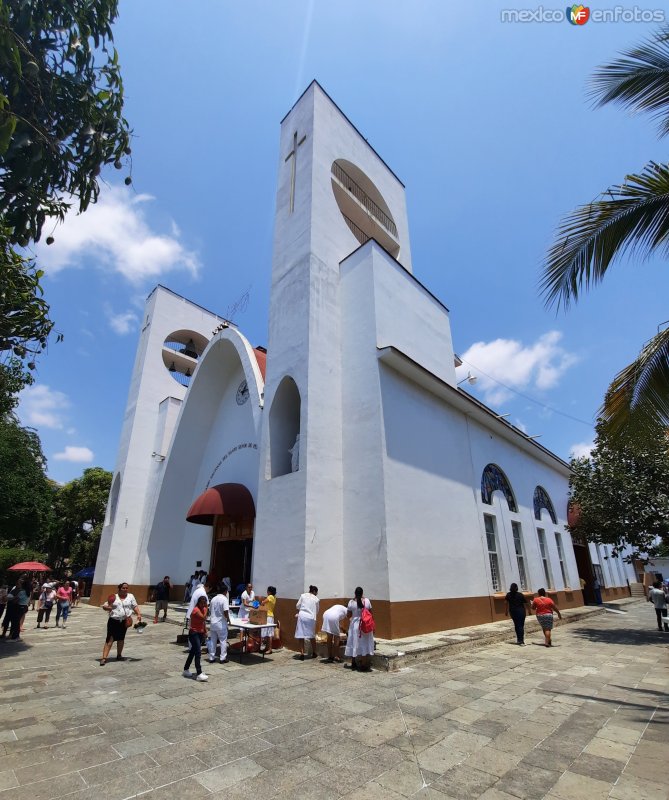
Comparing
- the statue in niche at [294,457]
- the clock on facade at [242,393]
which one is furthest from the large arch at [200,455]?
the statue in niche at [294,457]

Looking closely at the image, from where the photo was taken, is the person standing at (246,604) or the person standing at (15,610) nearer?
the person standing at (246,604)

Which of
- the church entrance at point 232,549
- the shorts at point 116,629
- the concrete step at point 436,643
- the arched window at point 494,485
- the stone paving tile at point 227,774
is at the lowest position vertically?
the stone paving tile at point 227,774

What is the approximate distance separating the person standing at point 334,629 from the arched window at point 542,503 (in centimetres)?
1124

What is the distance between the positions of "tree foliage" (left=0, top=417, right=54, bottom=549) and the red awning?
10.5 m

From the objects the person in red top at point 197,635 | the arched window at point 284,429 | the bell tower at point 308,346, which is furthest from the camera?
the arched window at point 284,429

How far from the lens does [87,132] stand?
5.57m

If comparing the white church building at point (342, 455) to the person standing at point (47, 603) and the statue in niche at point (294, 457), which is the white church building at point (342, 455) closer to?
the statue in niche at point (294, 457)

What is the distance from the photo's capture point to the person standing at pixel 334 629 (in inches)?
290

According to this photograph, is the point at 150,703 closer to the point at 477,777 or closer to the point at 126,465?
the point at 477,777

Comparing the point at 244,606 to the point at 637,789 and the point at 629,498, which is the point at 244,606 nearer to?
the point at 637,789

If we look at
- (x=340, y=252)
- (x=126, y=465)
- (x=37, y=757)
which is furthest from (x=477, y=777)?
(x=126, y=465)

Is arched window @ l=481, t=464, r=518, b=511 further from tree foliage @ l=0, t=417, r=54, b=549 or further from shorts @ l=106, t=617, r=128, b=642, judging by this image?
tree foliage @ l=0, t=417, r=54, b=549

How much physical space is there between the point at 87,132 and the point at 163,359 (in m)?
17.0

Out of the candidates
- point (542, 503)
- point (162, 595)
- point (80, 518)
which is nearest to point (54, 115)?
point (162, 595)
